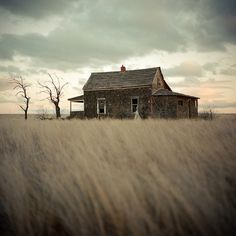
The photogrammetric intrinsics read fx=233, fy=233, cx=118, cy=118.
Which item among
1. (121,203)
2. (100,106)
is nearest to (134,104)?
(100,106)

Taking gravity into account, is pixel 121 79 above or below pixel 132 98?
above

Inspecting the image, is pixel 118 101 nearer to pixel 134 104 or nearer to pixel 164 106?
pixel 134 104

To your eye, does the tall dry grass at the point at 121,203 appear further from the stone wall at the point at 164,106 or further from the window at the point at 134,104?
the window at the point at 134,104

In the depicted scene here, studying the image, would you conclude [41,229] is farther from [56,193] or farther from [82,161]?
[82,161]

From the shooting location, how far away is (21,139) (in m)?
6.86

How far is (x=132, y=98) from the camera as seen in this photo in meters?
24.8

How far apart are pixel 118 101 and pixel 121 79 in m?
2.56

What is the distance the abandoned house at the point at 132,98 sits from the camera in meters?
23.5

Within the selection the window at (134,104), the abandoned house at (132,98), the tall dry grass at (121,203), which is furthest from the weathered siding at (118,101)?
the tall dry grass at (121,203)

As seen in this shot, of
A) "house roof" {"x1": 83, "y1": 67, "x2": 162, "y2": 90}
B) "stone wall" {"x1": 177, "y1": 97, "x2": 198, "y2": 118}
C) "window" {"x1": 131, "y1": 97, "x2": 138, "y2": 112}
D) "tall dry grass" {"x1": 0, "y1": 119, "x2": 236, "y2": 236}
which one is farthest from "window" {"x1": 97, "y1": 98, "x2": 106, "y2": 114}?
"tall dry grass" {"x1": 0, "y1": 119, "x2": 236, "y2": 236}

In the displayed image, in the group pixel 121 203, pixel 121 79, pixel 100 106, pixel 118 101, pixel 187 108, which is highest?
pixel 121 79

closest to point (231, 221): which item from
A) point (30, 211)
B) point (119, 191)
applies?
point (119, 191)

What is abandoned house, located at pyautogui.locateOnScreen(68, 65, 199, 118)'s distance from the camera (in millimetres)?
23500

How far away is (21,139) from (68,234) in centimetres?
528
